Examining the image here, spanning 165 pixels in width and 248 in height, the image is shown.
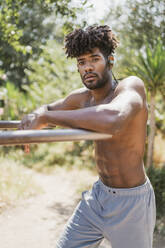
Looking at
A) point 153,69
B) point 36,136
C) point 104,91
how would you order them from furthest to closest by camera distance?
point 153,69
point 104,91
point 36,136

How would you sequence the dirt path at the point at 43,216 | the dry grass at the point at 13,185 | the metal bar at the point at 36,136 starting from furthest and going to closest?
the dry grass at the point at 13,185 < the dirt path at the point at 43,216 < the metal bar at the point at 36,136

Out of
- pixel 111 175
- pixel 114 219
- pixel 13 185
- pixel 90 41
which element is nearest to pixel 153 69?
pixel 13 185

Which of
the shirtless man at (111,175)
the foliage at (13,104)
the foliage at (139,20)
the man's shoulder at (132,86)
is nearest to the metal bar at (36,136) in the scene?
the shirtless man at (111,175)

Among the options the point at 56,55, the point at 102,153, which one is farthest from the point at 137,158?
the point at 56,55

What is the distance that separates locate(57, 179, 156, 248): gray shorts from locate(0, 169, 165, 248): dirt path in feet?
5.49

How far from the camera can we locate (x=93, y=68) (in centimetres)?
178

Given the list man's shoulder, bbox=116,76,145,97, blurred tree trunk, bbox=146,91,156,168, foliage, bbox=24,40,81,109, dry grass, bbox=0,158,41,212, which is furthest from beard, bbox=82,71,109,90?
foliage, bbox=24,40,81,109

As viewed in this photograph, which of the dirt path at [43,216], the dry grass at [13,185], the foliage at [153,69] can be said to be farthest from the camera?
the foliage at [153,69]

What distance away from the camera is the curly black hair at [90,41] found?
5.90 feet

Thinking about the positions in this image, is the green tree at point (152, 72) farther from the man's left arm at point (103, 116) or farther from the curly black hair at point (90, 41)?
the man's left arm at point (103, 116)

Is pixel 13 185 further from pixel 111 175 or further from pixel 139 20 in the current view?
pixel 139 20

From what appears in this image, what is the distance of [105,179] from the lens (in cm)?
185

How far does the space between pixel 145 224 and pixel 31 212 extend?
293 centimetres

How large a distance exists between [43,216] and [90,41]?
10.3ft
